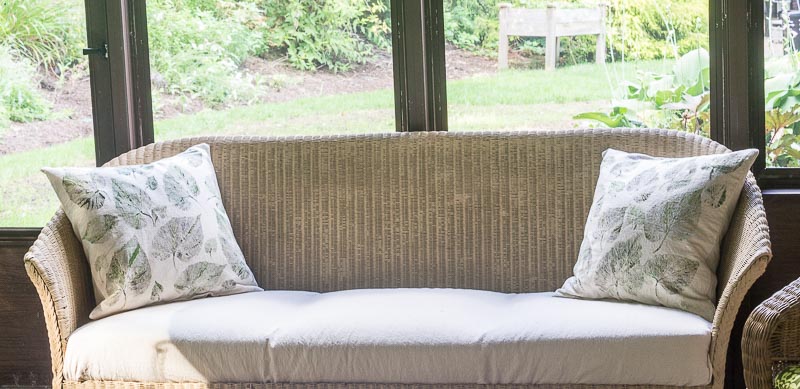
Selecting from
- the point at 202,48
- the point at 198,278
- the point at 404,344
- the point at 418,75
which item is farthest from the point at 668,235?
the point at 202,48

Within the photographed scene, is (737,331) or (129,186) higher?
(129,186)

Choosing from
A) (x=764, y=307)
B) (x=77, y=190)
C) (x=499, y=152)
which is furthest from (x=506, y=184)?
(x=77, y=190)

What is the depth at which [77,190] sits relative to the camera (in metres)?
2.78

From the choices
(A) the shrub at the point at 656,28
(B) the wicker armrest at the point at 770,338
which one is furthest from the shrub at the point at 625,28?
(B) the wicker armrest at the point at 770,338

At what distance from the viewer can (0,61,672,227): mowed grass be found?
3.26 m

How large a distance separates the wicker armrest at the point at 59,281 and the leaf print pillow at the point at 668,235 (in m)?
1.38

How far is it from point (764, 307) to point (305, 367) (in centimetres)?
109

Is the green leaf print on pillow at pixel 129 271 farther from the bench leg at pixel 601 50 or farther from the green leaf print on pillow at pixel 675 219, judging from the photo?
the bench leg at pixel 601 50

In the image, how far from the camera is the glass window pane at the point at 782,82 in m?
3.11

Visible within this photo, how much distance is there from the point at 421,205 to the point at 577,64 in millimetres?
724

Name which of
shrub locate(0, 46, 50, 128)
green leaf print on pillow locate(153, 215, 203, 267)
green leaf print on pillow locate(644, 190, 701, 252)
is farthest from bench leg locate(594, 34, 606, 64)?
shrub locate(0, 46, 50, 128)

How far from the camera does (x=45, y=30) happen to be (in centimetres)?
344

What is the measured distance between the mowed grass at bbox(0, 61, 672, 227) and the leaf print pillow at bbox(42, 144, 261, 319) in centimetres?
49

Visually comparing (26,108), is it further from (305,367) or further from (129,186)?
(305,367)
